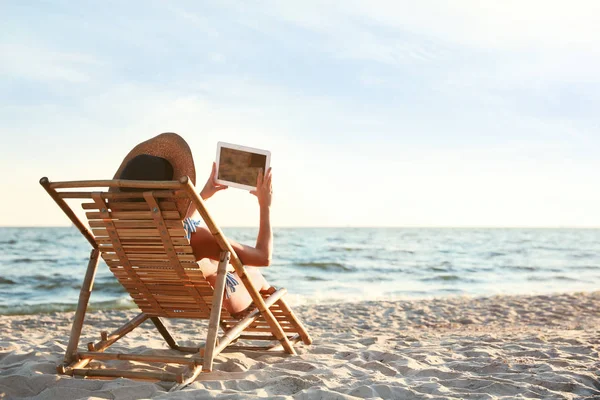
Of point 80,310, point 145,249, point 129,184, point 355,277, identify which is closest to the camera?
point 129,184

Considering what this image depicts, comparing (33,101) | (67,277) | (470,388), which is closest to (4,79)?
(33,101)

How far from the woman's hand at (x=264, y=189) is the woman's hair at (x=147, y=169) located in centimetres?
48

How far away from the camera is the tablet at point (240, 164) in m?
3.19

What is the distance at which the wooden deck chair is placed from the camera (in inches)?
124

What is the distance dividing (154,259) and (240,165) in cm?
75

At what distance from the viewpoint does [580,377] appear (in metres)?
3.52

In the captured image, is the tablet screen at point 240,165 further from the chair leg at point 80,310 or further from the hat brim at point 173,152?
the chair leg at point 80,310

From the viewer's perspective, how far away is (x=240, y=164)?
3240mm

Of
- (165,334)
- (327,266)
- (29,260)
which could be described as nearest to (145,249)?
(165,334)

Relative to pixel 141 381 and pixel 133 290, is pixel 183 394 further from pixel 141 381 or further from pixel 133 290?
pixel 133 290

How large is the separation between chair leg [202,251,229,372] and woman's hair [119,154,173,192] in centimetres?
55

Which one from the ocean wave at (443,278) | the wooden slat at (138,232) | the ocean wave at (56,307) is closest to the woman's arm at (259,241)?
the wooden slat at (138,232)

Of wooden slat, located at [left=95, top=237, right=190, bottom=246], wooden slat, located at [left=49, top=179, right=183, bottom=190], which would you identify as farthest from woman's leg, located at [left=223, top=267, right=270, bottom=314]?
wooden slat, located at [left=49, top=179, right=183, bottom=190]

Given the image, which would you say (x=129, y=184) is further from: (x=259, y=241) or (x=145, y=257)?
(x=259, y=241)
